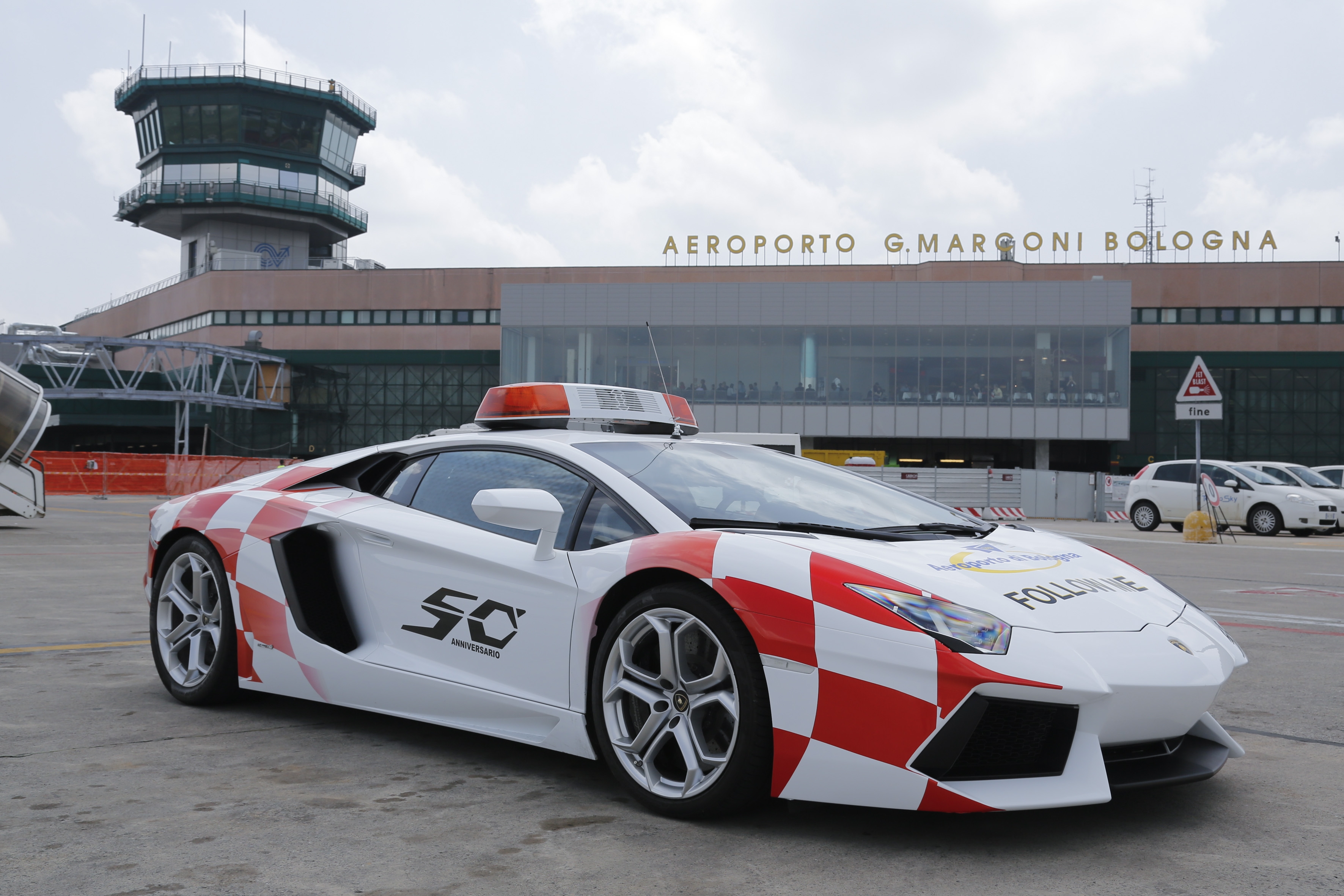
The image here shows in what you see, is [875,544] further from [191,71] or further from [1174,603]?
[191,71]

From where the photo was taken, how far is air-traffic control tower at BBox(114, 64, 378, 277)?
220 ft

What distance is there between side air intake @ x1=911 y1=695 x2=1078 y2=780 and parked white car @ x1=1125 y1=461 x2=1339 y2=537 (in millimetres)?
21969

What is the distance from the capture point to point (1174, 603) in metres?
3.79

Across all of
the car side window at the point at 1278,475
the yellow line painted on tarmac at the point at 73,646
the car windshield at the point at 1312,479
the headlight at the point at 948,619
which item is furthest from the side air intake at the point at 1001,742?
the car windshield at the point at 1312,479

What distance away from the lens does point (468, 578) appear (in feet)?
13.3

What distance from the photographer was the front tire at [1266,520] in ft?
75.6

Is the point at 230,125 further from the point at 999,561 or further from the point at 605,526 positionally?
the point at 999,561

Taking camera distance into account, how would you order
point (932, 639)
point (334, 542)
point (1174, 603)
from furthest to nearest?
point (334, 542)
point (1174, 603)
point (932, 639)

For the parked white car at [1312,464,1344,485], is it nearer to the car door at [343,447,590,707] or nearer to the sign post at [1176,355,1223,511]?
the sign post at [1176,355,1223,511]

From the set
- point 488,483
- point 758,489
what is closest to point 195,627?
point 488,483

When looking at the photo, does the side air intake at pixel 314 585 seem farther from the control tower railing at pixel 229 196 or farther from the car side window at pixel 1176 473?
the control tower railing at pixel 229 196

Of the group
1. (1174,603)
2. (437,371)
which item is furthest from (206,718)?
(437,371)

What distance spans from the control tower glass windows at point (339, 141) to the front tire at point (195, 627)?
70322 millimetres

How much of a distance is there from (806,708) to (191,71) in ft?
239
